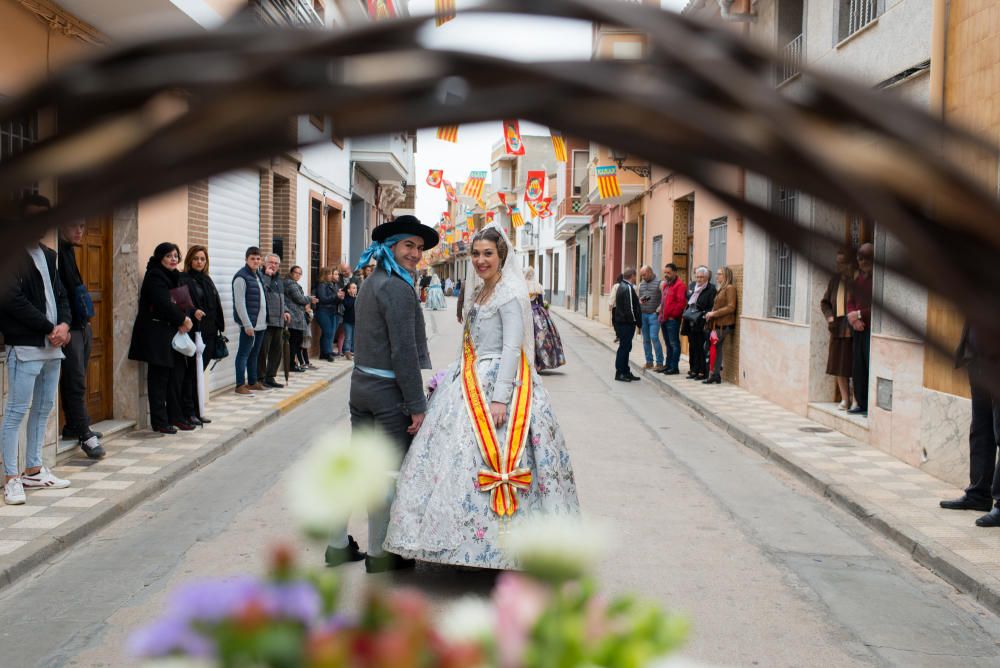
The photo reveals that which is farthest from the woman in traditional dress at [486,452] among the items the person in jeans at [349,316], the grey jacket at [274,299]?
the person in jeans at [349,316]

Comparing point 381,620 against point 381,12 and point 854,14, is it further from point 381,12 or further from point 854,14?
point 854,14

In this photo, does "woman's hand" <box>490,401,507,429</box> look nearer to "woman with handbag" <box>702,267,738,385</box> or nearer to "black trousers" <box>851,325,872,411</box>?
"black trousers" <box>851,325,872,411</box>

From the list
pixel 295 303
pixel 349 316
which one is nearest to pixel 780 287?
pixel 295 303

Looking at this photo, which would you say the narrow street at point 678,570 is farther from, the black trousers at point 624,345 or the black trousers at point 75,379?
the black trousers at point 624,345

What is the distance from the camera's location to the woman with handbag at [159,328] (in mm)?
8805

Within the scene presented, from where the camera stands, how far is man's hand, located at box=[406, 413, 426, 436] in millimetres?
4879

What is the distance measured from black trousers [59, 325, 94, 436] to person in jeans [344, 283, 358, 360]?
9341 mm

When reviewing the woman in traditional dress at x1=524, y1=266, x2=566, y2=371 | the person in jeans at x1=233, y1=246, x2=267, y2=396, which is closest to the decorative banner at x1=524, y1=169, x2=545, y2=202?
the woman in traditional dress at x1=524, y1=266, x2=566, y2=371

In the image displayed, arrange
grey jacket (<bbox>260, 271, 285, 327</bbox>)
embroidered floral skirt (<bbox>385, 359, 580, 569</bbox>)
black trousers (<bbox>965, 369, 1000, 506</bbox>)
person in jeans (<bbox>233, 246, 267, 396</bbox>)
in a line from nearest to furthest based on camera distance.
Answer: embroidered floral skirt (<bbox>385, 359, 580, 569</bbox>)
black trousers (<bbox>965, 369, 1000, 506</bbox>)
person in jeans (<bbox>233, 246, 267, 396</bbox>)
grey jacket (<bbox>260, 271, 285, 327</bbox>)

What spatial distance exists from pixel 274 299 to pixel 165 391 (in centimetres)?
381

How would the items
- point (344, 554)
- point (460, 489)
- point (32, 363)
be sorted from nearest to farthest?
point (460, 489), point (344, 554), point (32, 363)

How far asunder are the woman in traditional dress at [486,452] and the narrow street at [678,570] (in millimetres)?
315

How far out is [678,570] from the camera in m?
5.16

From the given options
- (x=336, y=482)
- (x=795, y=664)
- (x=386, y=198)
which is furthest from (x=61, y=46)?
(x=386, y=198)
